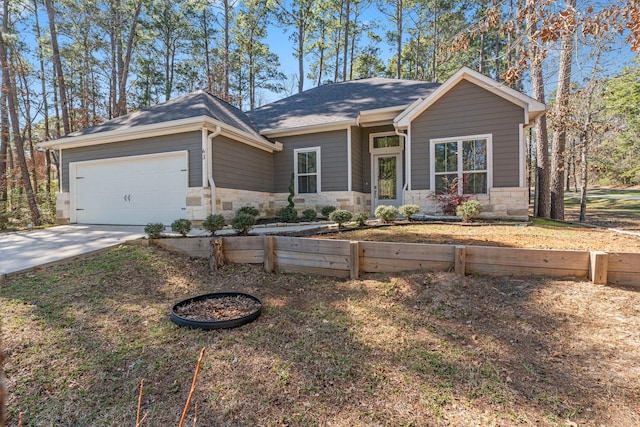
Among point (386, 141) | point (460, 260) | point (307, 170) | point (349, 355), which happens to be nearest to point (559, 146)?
point (386, 141)

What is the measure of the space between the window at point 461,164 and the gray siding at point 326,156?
2635mm

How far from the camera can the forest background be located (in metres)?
10.7

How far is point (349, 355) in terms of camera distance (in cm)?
251

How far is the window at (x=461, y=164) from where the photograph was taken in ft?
26.7

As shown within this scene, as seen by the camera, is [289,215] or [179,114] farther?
[289,215]

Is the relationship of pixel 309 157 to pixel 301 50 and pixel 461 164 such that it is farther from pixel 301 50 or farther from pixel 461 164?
pixel 301 50

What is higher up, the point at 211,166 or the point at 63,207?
the point at 211,166

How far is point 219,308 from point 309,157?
7.41 meters

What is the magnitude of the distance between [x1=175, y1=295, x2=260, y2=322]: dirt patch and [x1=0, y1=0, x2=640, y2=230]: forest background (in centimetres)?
979

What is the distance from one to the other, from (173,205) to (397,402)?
755cm

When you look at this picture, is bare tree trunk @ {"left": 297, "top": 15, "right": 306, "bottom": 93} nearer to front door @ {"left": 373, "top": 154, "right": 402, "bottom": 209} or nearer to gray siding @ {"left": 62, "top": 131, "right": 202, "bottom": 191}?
front door @ {"left": 373, "top": 154, "right": 402, "bottom": 209}

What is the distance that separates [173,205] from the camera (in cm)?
807

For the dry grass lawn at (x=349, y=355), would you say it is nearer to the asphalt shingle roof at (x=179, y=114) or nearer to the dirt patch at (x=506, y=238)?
the dirt patch at (x=506, y=238)

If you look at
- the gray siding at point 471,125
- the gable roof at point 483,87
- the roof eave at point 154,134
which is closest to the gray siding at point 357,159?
the gable roof at point 483,87
